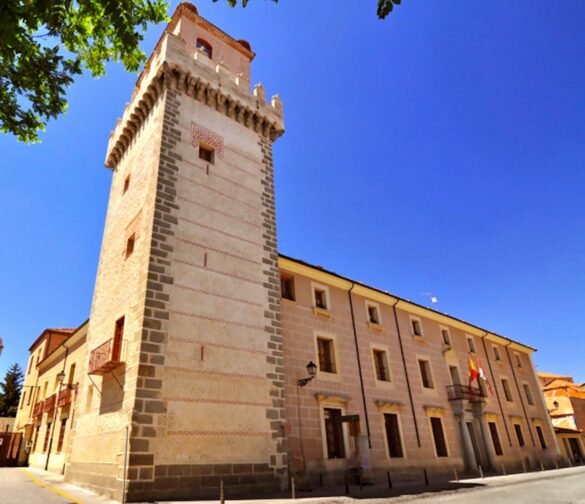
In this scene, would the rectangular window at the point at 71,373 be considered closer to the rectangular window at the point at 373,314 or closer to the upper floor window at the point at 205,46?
the rectangular window at the point at 373,314

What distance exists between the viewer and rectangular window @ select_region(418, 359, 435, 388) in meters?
22.2

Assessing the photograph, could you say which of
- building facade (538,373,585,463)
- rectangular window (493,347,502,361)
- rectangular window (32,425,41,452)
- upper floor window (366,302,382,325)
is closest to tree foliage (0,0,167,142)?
Result: upper floor window (366,302,382,325)

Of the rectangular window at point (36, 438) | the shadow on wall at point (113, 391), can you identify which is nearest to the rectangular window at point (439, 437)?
the shadow on wall at point (113, 391)

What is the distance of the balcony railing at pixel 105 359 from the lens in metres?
11.3

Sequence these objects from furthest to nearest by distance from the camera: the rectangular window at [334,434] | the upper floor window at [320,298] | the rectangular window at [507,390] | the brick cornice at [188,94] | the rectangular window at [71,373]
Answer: the rectangular window at [507,390] → the rectangular window at [71,373] → the upper floor window at [320,298] → the rectangular window at [334,434] → the brick cornice at [188,94]

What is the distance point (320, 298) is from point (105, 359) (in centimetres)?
1018

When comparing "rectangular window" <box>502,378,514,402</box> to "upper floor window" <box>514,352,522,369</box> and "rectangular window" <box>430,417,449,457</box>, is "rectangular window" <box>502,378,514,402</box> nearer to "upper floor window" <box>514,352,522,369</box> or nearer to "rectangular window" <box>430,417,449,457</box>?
"upper floor window" <box>514,352,522,369</box>

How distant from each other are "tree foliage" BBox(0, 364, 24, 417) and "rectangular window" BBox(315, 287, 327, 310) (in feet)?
149

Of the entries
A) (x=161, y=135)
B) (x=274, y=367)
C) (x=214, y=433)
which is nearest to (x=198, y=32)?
(x=161, y=135)

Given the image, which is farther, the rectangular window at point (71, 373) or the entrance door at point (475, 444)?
the entrance door at point (475, 444)

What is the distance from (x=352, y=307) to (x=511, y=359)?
19.5 metres

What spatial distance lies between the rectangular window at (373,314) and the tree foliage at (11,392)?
4600cm

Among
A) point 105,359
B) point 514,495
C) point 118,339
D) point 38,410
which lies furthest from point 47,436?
point 514,495

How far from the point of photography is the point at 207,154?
50.1 ft
